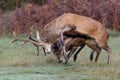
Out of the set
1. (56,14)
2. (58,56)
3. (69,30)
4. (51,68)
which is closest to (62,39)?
(69,30)

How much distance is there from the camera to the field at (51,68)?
13258mm

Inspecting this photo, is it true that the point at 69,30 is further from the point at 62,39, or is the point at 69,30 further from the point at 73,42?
the point at 73,42

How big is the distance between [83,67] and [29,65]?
1.68m

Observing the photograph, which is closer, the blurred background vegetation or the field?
the field

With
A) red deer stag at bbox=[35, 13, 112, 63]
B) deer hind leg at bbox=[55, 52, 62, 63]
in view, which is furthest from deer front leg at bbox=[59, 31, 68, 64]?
deer hind leg at bbox=[55, 52, 62, 63]

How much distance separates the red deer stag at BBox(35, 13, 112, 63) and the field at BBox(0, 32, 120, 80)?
2.11 feet

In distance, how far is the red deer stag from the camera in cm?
1645

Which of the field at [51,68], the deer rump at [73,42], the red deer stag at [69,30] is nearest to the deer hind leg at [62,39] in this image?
the red deer stag at [69,30]

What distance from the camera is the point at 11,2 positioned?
42281 millimetres

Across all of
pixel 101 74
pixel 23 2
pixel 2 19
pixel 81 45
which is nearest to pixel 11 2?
pixel 23 2

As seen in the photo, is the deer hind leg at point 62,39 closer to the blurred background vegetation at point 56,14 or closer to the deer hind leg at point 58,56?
the deer hind leg at point 58,56

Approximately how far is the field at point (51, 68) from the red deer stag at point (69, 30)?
643mm

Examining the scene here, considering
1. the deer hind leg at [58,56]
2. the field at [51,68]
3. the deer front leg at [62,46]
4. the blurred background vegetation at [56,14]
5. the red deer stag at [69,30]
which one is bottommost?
the field at [51,68]

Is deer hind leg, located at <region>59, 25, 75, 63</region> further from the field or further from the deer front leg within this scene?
the field
